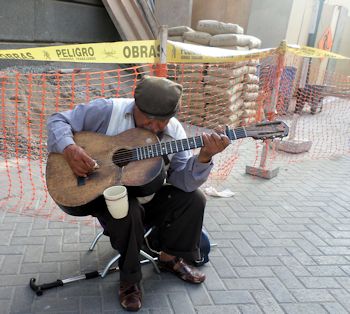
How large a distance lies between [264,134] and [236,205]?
175 cm

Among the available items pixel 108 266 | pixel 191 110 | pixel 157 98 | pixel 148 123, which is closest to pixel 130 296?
pixel 108 266

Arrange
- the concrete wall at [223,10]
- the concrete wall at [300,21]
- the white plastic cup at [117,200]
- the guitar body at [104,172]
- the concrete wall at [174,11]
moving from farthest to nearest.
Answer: the concrete wall at [300,21] < the concrete wall at [223,10] < the concrete wall at [174,11] < the guitar body at [104,172] < the white plastic cup at [117,200]

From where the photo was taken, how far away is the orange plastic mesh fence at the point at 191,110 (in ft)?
13.9

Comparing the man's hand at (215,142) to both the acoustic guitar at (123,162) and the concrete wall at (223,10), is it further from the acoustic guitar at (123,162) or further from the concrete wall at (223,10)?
the concrete wall at (223,10)

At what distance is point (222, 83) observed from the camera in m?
6.98

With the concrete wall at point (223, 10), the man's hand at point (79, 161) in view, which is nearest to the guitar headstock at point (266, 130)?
the man's hand at point (79, 161)

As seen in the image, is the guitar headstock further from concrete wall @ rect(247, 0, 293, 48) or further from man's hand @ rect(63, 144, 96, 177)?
concrete wall @ rect(247, 0, 293, 48)

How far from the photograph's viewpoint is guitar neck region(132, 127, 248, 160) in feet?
7.72

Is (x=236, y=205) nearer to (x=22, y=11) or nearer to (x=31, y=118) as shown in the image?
(x=31, y=118)

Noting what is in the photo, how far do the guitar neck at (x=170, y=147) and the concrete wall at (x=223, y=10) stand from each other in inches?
309

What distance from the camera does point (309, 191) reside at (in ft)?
14.9

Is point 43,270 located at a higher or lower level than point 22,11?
lower

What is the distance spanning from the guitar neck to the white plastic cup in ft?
0.88

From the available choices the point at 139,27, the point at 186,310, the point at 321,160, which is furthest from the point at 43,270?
the point at 139,27
